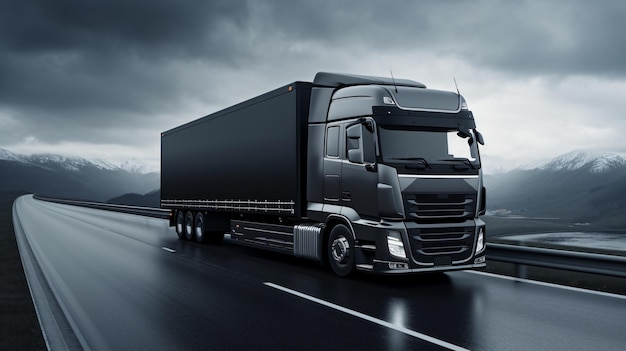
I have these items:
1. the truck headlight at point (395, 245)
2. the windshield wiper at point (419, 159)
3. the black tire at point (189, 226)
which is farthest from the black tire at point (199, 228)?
the windshield wiper at point (419, 159)

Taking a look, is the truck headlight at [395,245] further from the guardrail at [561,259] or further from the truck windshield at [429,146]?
the guardrail at [561,259]

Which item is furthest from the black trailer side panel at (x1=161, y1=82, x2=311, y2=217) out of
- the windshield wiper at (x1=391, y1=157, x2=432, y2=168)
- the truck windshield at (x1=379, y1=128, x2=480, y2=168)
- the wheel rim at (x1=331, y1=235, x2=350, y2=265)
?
the windshield wiper at (x1=391, y1=157, x2=432, y2=168)

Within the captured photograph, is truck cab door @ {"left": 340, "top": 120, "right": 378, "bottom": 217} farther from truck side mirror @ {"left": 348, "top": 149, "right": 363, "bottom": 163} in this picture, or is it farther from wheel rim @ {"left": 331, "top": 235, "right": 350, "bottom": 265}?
wheel rim @ {"left": 331, "top": 235, "right": 350, "bottom": 265}

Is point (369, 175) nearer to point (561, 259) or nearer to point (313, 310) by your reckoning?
point (313, 310)

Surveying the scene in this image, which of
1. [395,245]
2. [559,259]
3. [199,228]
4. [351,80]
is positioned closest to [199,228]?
[199,228]

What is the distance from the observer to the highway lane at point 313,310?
605 cm

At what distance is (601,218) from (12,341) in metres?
186

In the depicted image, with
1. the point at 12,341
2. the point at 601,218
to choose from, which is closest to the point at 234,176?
the point at 12,341

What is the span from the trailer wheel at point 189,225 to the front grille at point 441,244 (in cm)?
1110

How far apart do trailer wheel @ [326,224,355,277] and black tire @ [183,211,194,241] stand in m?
9.07

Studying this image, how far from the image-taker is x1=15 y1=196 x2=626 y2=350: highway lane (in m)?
6.05

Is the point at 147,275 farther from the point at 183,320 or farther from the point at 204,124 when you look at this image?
the point at 204,124

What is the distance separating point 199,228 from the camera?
17.8 meters

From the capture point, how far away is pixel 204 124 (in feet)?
57.1
